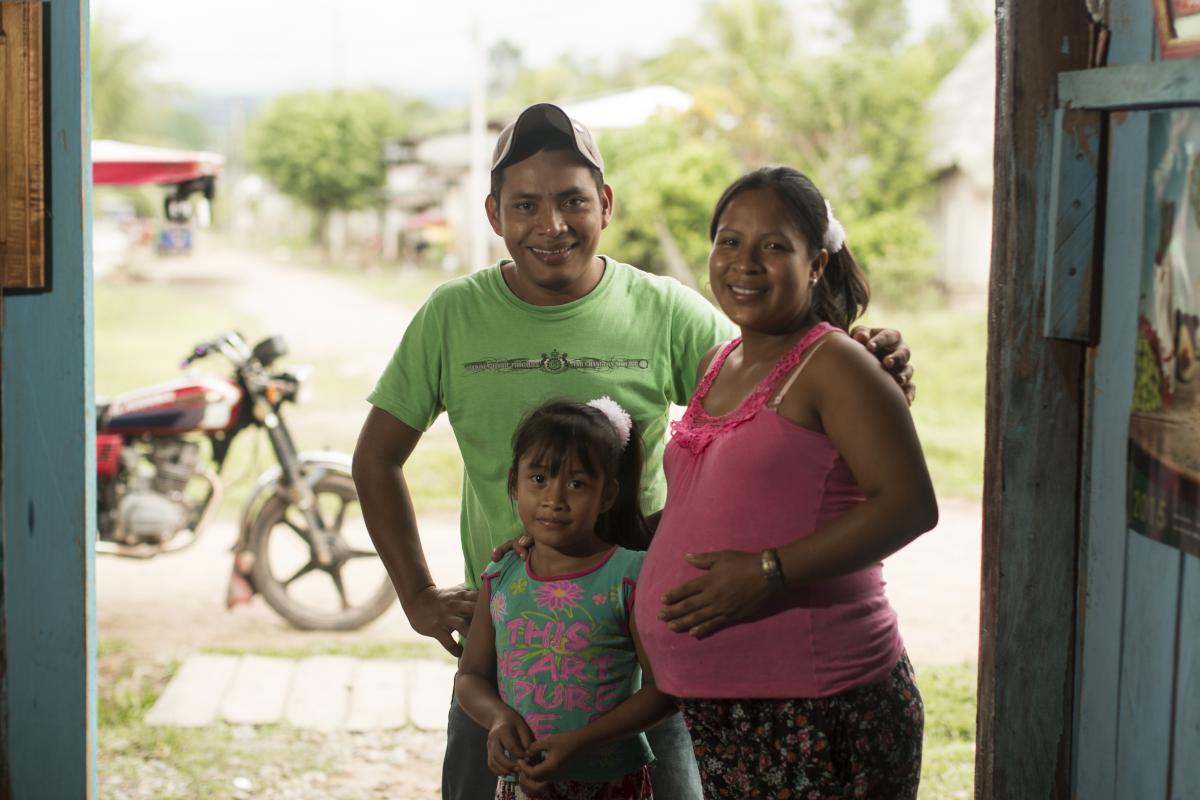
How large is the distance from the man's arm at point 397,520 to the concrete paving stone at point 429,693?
2299mm

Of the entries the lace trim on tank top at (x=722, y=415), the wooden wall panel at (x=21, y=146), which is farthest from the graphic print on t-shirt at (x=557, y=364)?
the wooden wall panel at (x=21, y=146)

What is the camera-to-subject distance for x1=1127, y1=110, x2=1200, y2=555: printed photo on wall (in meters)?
1.76

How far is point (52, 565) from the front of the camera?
8.93ft

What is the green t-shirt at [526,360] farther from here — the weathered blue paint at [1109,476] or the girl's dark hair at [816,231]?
the weathered blue paint at [1109,476]

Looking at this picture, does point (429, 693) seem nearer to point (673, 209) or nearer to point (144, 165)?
point (144, 165)

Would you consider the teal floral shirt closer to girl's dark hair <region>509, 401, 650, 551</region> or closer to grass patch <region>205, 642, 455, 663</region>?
girl's dark hair <region>509, 401, 650, 551</region>

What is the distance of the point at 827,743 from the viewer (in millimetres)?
1905

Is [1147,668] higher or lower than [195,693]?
higher

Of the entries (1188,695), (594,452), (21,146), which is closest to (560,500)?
(594,452)

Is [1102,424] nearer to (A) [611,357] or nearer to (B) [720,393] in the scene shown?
(B) [720,393]

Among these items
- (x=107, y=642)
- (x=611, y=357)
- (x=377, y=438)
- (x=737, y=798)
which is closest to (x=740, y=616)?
(x=737, y=798)

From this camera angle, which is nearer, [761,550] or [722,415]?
[761,550]

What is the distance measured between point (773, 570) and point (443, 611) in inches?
30.3

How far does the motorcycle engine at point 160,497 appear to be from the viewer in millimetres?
5837
